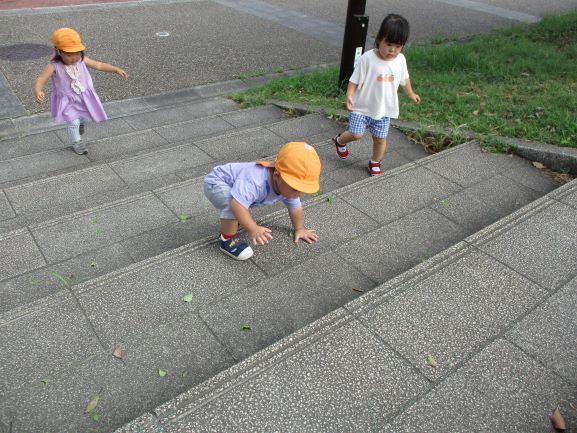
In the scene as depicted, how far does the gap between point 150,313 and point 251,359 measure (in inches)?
30.2

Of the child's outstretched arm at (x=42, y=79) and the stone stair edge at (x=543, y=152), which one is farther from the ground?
the child's outstretched arm at (x=42, y=79)

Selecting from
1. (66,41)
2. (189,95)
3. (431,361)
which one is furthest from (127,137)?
(431,361)

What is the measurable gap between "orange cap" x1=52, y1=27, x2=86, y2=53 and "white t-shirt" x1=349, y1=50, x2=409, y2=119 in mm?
2720

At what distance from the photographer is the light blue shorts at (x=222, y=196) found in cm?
306

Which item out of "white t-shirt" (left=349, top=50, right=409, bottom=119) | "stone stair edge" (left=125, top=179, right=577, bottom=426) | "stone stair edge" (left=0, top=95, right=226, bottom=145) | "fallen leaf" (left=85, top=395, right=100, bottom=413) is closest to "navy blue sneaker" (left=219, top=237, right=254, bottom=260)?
"stone stair edge" (left=125, top=179, right=577, bottom=426)

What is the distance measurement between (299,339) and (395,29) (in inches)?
106

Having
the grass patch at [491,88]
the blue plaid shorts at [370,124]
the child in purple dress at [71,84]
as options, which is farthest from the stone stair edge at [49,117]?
the blue plaid shorts at [370,124]

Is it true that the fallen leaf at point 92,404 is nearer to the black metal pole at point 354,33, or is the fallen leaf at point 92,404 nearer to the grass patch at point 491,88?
the grass patch at point 491,88

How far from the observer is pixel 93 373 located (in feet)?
7.81

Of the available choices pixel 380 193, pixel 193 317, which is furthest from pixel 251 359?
pixel 380 193

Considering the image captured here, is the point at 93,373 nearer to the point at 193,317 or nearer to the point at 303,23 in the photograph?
the point at 193,317

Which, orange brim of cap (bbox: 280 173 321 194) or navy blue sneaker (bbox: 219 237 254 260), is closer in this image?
orange brim of cap (bbox: 280 173 321 194)

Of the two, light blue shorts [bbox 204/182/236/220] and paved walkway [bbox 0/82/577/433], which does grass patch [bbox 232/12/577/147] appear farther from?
light blue shorts [bbox 204/182/236/220]

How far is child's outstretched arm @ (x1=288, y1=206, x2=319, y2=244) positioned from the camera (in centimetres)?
314
